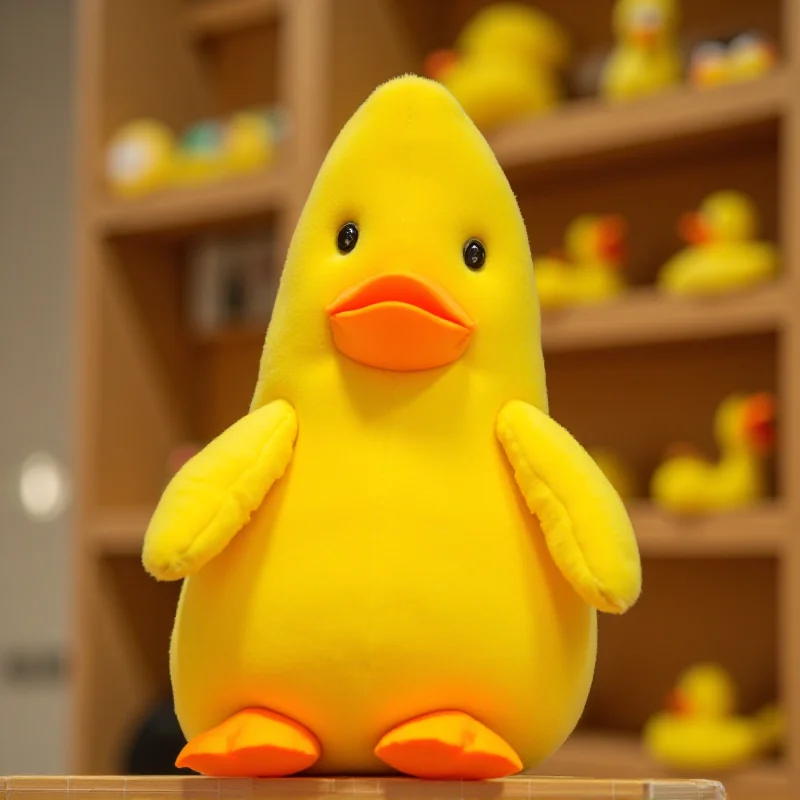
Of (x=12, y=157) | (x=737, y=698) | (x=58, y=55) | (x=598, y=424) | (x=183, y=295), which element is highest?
(x=58, y=55)

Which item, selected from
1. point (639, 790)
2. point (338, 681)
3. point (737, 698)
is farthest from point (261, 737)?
point (737, 698)

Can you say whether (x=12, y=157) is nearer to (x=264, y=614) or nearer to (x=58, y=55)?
(x=58, y=55)

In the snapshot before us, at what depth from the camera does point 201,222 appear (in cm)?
230

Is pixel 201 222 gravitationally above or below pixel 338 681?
above

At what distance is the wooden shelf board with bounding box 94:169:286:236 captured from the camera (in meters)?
2.14

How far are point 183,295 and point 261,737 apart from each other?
1944 mm

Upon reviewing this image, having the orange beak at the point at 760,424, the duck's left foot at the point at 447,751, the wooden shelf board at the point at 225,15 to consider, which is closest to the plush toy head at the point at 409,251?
the duck's left foot at the point at 447,751

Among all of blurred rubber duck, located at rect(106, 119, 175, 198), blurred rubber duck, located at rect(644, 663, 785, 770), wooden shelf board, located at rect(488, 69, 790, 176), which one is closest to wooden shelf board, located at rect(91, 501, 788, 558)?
blurred rubber duck, located at rect(644, 663, 785, 770)

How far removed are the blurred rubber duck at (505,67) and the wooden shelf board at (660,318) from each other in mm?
313

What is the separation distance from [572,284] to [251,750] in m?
1.31

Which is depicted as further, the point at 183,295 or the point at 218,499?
the point at 183,295

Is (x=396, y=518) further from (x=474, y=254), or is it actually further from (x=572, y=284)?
(x=572, y=284)

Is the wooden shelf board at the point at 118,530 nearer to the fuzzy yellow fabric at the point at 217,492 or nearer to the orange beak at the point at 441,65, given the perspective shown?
the orange beak at the point at 441,65

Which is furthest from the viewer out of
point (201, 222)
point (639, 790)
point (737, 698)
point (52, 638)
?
point (52, 638)
